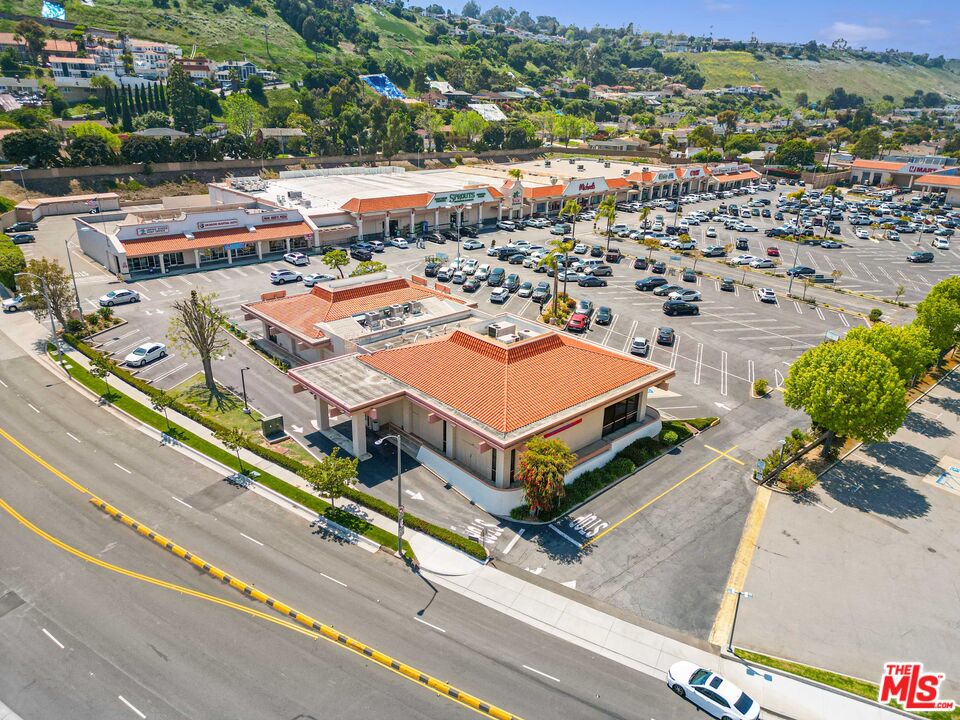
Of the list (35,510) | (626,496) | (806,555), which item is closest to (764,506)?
(806,555)

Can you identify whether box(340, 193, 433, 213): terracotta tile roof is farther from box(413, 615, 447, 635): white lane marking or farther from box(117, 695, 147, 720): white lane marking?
box(117, 695, 147, 720): white lane marking

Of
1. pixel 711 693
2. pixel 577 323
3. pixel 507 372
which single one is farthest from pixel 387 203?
pixel 711 693

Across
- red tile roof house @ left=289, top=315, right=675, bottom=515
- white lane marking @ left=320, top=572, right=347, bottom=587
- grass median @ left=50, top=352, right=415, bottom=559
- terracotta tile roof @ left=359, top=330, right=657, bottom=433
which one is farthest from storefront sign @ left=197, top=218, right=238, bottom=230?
white lane marking @ left=320, top=572, right=347, bottom=587

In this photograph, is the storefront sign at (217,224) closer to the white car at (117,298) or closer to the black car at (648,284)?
the white car at (117,298)

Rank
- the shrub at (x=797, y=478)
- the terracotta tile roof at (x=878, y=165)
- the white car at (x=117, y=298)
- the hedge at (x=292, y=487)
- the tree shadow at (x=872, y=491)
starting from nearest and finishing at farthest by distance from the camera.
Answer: the hedge at (x=292, y=487) < the tree shadow at (x=872, y=491) < the shrub at (x=797, y=478) < the white car at (x=117, y=298) < the terracotta tile roof at (x=878, y=165)

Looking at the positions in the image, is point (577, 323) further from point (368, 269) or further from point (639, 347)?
point (368, 269)

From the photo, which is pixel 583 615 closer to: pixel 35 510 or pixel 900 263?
pixel 35 510

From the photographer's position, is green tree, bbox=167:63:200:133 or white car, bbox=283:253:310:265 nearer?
white car, bbox=283:253:310:265

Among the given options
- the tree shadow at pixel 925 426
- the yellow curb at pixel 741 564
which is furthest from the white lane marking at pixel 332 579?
the tree shadow at pixel 925 426
